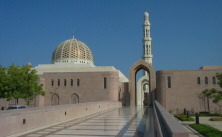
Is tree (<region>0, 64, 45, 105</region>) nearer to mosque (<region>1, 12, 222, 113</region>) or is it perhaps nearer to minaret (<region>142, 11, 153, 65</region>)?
mosque (<region>1, 12, 222, 113</region>)

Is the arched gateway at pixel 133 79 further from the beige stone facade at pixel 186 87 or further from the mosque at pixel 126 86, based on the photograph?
the beige stone facade at pixel 186 87

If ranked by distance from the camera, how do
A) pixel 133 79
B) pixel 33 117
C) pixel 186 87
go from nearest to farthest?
1. pixel 33 117
2. pixel 186 87
3. pixel 133 79

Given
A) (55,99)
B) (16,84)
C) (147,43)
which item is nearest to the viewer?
(16,84)

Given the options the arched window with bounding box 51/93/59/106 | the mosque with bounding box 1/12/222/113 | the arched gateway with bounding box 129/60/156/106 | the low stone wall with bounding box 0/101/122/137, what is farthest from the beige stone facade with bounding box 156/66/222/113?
the low stone wall with bounding box 0/101/122/137

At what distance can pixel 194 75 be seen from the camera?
90.9ft

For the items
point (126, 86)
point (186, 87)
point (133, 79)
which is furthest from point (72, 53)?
point (186, 87)

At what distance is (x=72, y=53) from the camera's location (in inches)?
1639

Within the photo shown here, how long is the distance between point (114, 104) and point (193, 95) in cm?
922

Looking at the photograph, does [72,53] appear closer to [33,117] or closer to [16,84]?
[16,84]

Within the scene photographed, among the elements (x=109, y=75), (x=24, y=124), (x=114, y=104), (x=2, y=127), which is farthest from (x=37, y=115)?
(x=109, y=75)

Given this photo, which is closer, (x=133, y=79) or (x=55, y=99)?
(x=133, y=79)

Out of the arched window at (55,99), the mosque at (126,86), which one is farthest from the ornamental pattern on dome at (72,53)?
the arched window at (55,99)

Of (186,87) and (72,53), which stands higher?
(72,53)

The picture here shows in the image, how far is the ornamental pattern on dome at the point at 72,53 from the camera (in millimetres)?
41469
